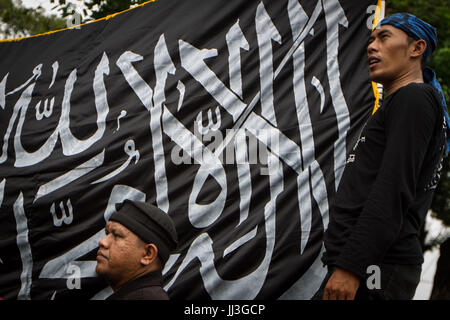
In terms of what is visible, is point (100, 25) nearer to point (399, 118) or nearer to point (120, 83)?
point (120, 83)

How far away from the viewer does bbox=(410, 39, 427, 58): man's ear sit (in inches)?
75.9

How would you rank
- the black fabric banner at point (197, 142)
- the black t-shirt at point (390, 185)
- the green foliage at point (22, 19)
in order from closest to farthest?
the black t-shirt at point (390, 185), the black fabric banner at point (197, 142), the green foliage at point (22, 19)

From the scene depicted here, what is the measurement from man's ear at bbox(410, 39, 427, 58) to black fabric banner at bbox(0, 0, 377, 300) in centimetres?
79

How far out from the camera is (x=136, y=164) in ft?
10.3

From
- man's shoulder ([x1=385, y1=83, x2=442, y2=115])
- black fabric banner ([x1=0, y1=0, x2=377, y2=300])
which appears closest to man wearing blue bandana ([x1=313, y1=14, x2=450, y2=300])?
man's shoulder ([x1=385, y1=83, x2=442, y2=115])

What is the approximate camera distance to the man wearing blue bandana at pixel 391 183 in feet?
5.43

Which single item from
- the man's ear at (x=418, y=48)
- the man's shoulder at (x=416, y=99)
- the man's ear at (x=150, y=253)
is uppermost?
the man's ear at (x=418, y=48)

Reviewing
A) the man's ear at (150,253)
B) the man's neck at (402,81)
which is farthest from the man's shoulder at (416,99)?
the man's ear at (150,253)

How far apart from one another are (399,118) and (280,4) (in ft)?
5.03

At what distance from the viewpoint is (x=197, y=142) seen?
3047mm

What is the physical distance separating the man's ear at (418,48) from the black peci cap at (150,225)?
1.17 metres

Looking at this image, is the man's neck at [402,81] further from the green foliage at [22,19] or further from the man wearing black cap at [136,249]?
the green foliage at [22,19]

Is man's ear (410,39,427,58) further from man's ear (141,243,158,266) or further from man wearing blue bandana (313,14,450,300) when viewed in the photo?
man's ear (141,243,158,266)
